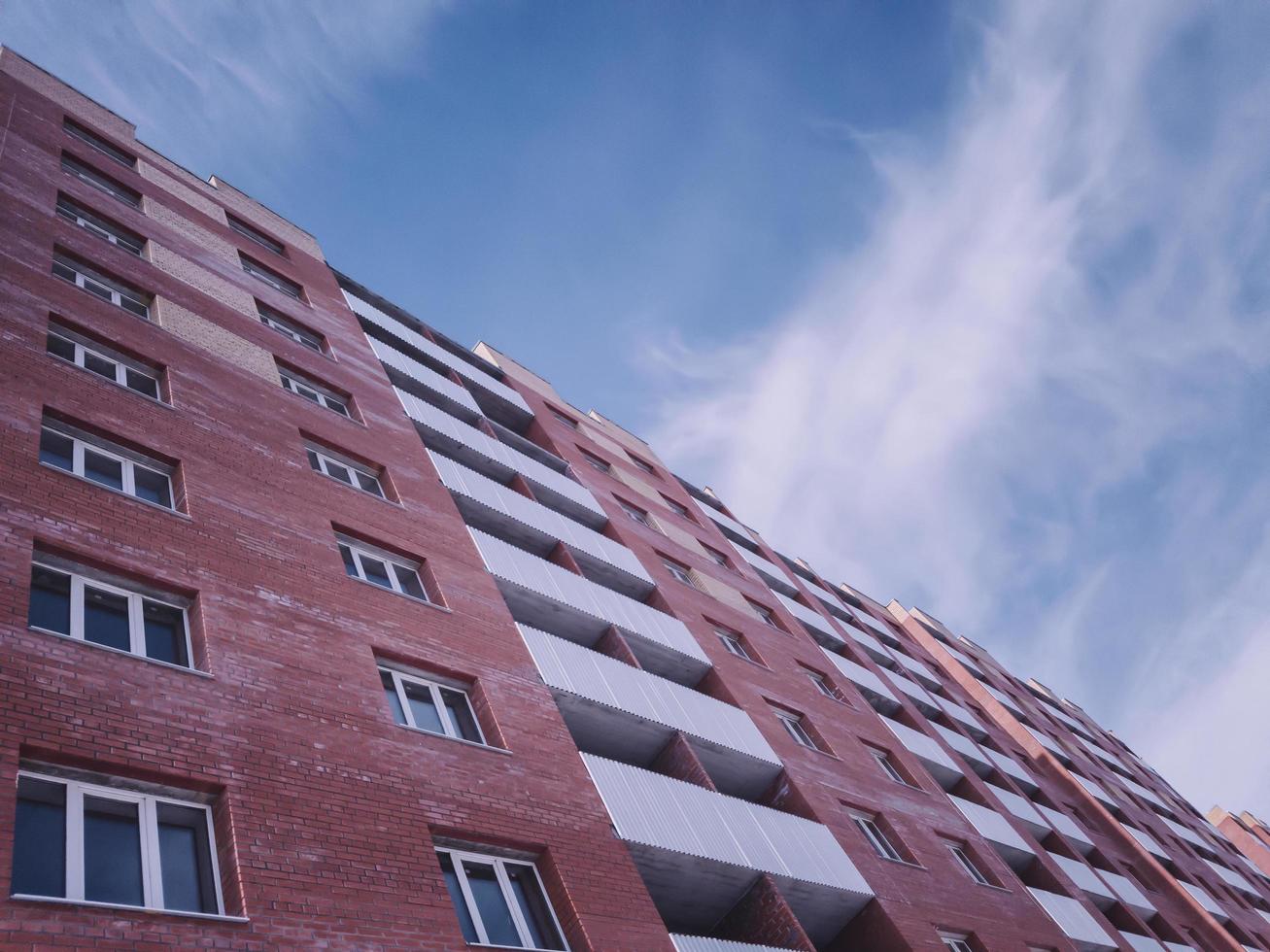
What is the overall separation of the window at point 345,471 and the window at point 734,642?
9668 millimetres

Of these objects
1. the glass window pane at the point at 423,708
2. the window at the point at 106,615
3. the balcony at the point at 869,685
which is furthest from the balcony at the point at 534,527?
the balcony at the point at 869,685

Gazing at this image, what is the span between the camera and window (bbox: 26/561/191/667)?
7988mm

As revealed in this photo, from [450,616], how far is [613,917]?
15.1ft

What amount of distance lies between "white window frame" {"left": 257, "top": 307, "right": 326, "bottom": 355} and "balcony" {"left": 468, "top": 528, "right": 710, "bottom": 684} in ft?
19.1

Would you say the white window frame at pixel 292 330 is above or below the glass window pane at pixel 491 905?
above

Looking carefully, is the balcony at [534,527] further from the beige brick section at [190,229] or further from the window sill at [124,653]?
the window sill at [124,653]

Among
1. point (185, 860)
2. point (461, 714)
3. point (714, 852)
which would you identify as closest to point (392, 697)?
point (461, 714)

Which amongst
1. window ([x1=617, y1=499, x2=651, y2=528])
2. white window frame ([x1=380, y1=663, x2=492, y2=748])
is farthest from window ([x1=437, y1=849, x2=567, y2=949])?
window ([x1=617, y1=499, x2=651, y2=528])

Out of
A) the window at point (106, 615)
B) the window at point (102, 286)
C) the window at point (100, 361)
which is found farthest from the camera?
the window at point (102, 286)

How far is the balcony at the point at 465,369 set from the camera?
74.5 ft

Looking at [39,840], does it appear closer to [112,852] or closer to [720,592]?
[112,852]

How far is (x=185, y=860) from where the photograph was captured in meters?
6.78

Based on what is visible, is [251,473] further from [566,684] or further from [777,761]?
[777,761]

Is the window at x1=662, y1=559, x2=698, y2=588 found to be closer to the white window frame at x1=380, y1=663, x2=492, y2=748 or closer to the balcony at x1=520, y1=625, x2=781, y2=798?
the balcony at x1=520, y1=625, x2=781, y2=798
